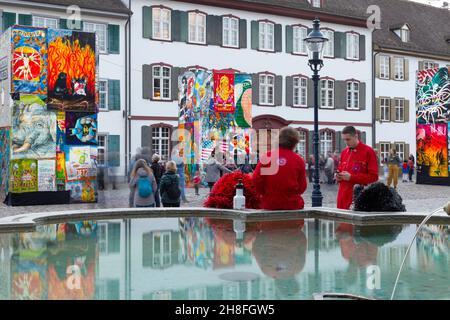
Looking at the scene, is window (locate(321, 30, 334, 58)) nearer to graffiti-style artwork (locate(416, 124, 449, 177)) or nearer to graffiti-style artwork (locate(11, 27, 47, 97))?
graffiti-style artwork (locate(416, 124, 449, 177))

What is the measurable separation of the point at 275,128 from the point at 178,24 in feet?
25.5

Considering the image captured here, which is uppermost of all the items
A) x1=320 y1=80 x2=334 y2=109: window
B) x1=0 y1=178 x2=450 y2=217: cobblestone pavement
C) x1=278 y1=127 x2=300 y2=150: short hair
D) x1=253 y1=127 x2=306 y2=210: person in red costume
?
x1=320 y1=80 x2=334 y2=109: window

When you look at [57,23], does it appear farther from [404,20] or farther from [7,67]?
[404,20]

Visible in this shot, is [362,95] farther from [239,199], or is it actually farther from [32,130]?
[239,199]

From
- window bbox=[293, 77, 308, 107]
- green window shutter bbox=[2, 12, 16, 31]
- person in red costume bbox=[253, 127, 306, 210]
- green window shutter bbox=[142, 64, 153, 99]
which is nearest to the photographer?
person in red costume bbox=[253, 127, 306, 210]

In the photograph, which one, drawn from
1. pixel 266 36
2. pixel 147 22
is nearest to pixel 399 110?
pixel 266 36

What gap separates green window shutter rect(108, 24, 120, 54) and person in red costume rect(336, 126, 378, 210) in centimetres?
2413

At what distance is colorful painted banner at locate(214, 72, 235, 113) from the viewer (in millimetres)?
24328

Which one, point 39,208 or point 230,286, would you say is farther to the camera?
point 39,208

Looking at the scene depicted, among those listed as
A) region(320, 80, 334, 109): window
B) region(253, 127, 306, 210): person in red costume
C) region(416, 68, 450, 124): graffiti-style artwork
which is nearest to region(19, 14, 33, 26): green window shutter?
region(320, 80, 334, 109): window

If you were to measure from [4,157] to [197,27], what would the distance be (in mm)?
17645

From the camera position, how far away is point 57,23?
99.1 ft

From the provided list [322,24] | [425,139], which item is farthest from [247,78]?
[322,24]

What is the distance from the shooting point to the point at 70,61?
18.0m
